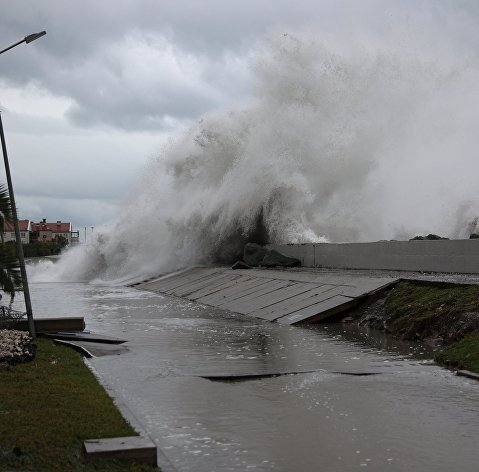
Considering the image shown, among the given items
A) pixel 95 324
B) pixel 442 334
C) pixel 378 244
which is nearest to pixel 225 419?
pixel 442 334

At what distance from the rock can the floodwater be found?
13845mm

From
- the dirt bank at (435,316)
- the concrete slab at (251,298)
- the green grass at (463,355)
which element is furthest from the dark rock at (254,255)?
the green grass at (463,355)

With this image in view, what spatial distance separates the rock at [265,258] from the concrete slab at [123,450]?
22628mm

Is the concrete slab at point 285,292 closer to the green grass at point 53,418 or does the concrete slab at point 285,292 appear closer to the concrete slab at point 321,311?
the concrete slab at point 321,311

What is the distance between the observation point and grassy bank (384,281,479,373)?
33.2ft

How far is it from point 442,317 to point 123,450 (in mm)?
8383

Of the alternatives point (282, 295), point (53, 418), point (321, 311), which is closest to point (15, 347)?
point (53, 418)

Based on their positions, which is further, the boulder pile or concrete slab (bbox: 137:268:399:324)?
concrete slab (bbox: 137:268:399:324)

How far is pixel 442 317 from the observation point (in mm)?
12422

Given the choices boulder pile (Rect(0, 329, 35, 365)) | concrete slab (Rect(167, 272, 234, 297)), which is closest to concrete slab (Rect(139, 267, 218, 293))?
concrete slab (Rect(167, 272, 234, 297))

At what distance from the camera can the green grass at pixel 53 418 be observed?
5.14 m

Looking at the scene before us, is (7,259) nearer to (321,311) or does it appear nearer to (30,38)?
(30,38)

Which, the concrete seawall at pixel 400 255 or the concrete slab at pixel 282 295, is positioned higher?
the concrete seawall at pixel 400 255

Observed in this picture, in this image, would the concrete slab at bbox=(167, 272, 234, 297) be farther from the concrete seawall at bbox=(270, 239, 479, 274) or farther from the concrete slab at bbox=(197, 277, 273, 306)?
the concrete seawall at bbox=(270, 239, 479, 274)
